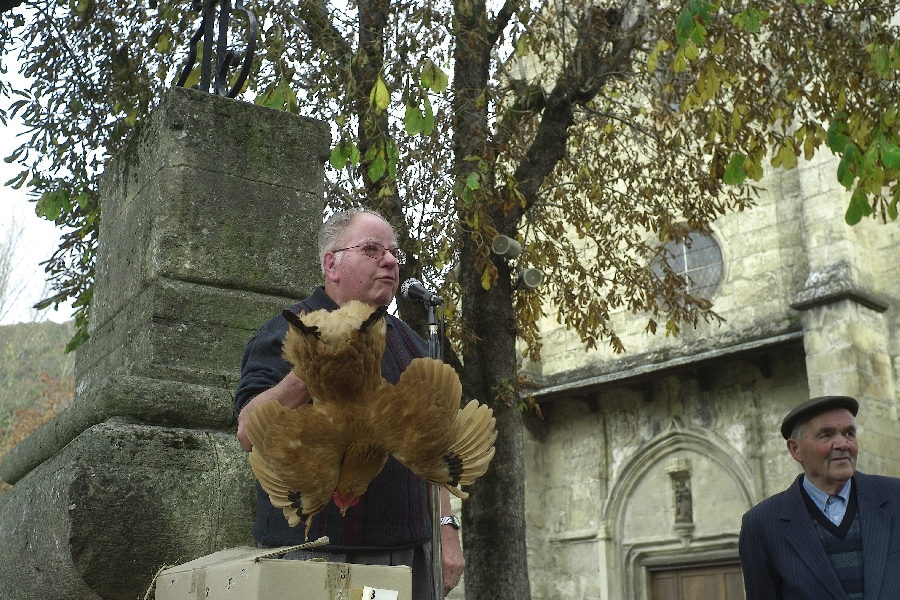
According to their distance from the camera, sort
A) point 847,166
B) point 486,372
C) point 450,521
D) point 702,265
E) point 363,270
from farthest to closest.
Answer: point 702,265 → point 486,372 → point 847,166 → point 450,521 → point 363,270

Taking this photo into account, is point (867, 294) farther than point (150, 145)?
Yes

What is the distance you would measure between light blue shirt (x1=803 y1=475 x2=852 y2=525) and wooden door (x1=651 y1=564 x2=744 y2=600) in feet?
37.8

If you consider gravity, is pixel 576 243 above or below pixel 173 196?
above

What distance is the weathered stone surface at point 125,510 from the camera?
305cm

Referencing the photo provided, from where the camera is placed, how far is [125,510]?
10.1 feet

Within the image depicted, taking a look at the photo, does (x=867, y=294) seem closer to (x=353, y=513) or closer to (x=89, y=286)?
(x=89, y=286)

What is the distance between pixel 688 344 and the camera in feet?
51.4

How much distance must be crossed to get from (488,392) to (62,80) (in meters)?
4.05

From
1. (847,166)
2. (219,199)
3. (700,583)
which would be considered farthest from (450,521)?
(700,583)

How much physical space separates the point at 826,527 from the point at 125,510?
8.80 ft

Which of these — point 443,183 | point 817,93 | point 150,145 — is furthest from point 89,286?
point 817,93

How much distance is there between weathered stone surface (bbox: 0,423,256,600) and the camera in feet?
10.00

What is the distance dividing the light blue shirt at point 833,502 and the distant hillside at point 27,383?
861 inches

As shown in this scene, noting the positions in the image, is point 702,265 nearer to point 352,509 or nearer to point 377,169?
point 377,169
